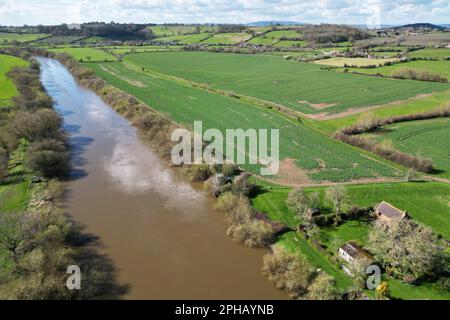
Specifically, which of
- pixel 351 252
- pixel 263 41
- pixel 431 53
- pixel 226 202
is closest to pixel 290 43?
pixel 263 41

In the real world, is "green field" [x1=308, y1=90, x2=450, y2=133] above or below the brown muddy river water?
above

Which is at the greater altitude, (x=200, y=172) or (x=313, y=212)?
(x=200, y=172)

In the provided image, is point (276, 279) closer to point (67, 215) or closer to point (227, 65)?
point (67, 215)

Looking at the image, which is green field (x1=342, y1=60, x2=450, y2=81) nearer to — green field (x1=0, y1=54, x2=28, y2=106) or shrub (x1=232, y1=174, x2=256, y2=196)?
shrub (x1=232, y1=174, x2=256, y2=196)

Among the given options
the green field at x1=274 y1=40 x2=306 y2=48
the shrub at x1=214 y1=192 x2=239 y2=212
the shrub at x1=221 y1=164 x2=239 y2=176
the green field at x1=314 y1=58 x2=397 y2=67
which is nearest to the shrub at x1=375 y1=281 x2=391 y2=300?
the shrub at x1=214 y1=192 x2=239 y2=212

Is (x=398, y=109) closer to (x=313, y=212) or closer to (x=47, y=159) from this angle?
(x=313, y=212)

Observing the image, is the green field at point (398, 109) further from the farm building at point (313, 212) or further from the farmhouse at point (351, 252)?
the farmhouse at point (351, 252)
